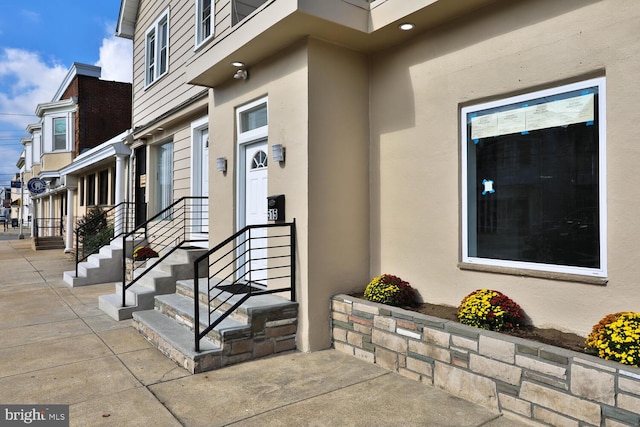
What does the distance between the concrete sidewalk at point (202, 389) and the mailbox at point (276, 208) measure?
59.2 inches

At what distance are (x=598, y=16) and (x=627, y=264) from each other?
191cm

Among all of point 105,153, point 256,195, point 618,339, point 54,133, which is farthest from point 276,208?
point 54,133

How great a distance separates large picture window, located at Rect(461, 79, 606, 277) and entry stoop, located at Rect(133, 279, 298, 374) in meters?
2.01

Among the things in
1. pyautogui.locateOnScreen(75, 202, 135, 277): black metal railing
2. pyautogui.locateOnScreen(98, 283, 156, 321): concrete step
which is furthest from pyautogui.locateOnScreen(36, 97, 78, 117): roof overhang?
pyautogui.locateOnScreen(98, 283, 156, 321): concrete step

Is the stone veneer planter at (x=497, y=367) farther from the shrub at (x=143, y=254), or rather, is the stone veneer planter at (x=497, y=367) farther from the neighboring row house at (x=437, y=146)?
the shrub at (x=143, y=254)

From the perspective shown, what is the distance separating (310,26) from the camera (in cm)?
453

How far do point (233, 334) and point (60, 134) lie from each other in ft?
62.3

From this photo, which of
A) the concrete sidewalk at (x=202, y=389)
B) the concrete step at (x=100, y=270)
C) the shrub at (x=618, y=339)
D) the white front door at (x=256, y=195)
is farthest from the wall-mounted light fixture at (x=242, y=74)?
the concrete step at (x=100, y=270)

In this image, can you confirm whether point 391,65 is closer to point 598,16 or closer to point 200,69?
point 598,16

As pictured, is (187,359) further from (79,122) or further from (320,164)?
(79,122)

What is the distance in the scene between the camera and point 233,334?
4336mm

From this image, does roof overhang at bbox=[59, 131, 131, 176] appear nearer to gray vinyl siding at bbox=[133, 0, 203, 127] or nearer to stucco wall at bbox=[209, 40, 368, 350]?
gray vinyl siding at bbox=[133, 0, 203, 127]

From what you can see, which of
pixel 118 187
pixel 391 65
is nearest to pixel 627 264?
pixel 391 65

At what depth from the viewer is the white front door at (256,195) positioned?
5566mm
